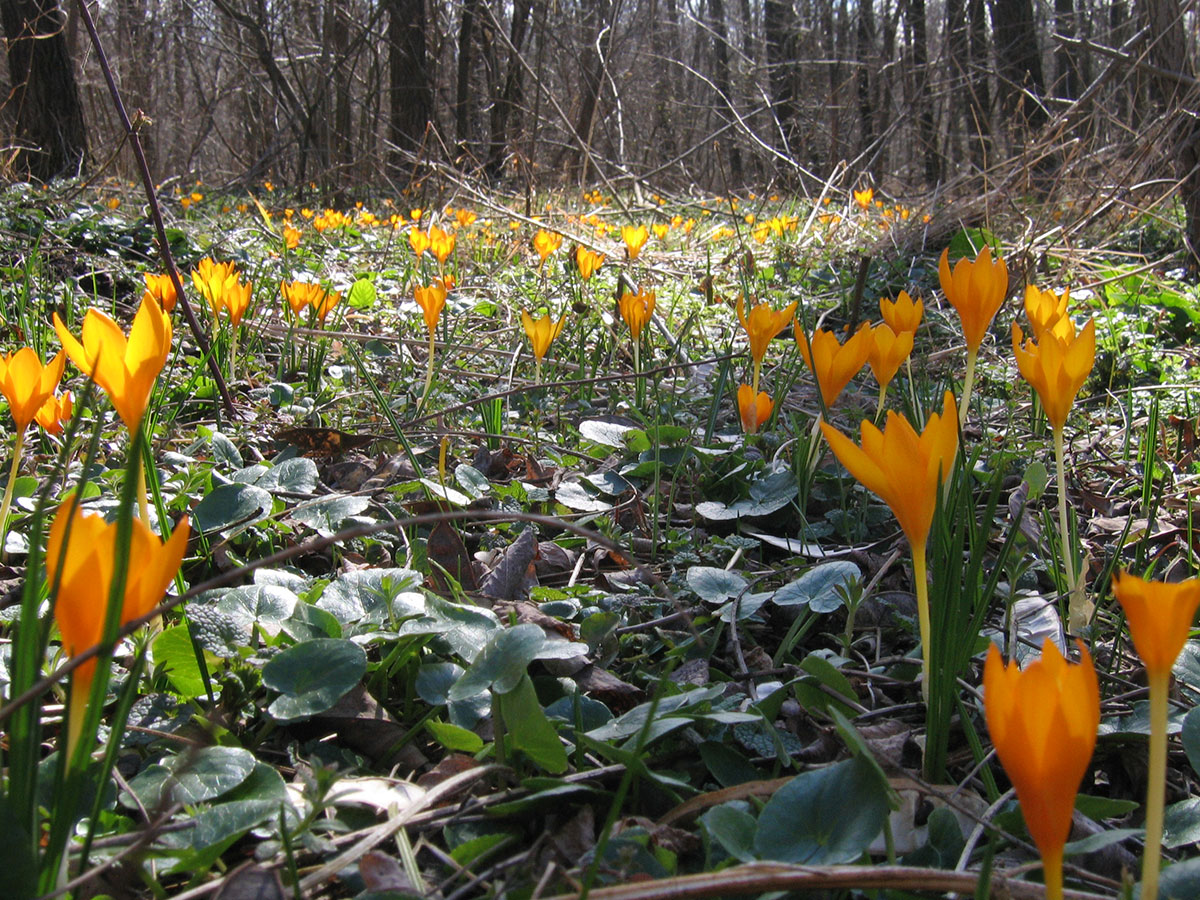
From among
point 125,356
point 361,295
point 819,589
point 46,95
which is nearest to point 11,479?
point 125,356

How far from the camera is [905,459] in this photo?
31.6 inches

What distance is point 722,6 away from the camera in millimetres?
19328

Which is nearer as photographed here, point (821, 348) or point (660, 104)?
point (821, 348)

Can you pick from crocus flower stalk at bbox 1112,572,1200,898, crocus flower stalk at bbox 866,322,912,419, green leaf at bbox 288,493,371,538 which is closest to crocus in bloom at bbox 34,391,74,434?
green leaf at bbox 288,493,371,538

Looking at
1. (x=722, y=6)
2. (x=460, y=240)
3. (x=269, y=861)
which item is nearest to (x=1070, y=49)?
(x=460, y=240)

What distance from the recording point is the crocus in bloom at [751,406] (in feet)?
6.55

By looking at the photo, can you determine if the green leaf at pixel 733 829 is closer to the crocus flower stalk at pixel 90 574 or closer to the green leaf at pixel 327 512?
the crocus flower stalk at pixel 90 574

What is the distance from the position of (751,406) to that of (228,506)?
113 centimetres

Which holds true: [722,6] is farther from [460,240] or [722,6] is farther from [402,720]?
[402,720]

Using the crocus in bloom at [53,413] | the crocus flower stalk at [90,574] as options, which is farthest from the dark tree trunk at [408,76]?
the crocus flower stalk at [90,574]

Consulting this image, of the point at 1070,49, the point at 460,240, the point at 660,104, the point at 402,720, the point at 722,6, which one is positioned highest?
the point at 722,6

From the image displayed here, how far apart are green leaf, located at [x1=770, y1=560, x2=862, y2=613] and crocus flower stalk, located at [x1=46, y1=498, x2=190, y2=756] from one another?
84 centimetres

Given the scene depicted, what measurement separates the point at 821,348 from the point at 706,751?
70 centimetres

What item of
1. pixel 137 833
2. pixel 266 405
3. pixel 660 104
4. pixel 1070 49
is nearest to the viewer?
pixel 137 833
